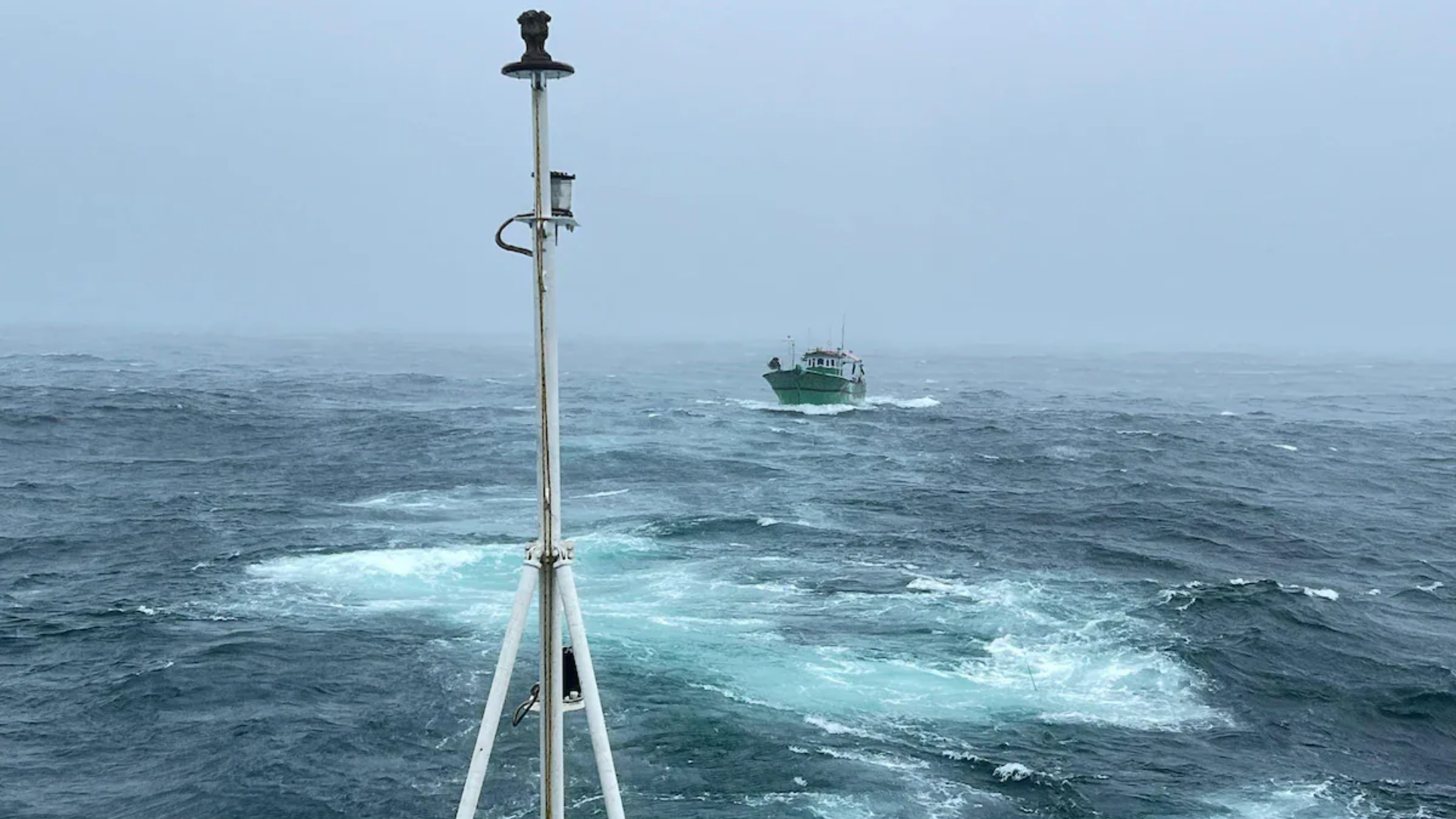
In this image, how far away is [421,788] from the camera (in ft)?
76.3

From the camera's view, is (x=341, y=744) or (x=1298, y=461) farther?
(x=1298, y=461)

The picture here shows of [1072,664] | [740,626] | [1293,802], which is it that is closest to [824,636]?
[740,626]

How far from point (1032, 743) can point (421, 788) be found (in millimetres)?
14781

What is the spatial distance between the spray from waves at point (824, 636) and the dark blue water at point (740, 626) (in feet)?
0.53

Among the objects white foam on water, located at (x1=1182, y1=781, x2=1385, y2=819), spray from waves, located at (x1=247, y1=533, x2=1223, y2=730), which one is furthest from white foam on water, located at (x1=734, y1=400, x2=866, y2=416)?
white foam on water, located at (x1=1182, y1=781, x2=1385, y2=819)

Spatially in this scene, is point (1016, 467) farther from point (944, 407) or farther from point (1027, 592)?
point (944, 407)

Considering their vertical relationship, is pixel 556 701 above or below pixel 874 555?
above

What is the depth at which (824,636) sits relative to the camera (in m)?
33.2

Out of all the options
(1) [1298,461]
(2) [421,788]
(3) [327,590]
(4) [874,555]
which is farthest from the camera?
(1) [1298,461]

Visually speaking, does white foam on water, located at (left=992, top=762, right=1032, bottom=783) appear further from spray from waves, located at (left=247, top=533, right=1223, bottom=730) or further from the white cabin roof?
the white cabin roof

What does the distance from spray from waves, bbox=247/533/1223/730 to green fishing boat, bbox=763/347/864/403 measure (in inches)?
2467

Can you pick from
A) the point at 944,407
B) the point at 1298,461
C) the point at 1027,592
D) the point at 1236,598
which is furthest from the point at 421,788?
the point at 944,407

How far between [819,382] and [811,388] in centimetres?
97

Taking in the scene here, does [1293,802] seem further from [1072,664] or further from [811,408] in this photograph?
[811,408]
